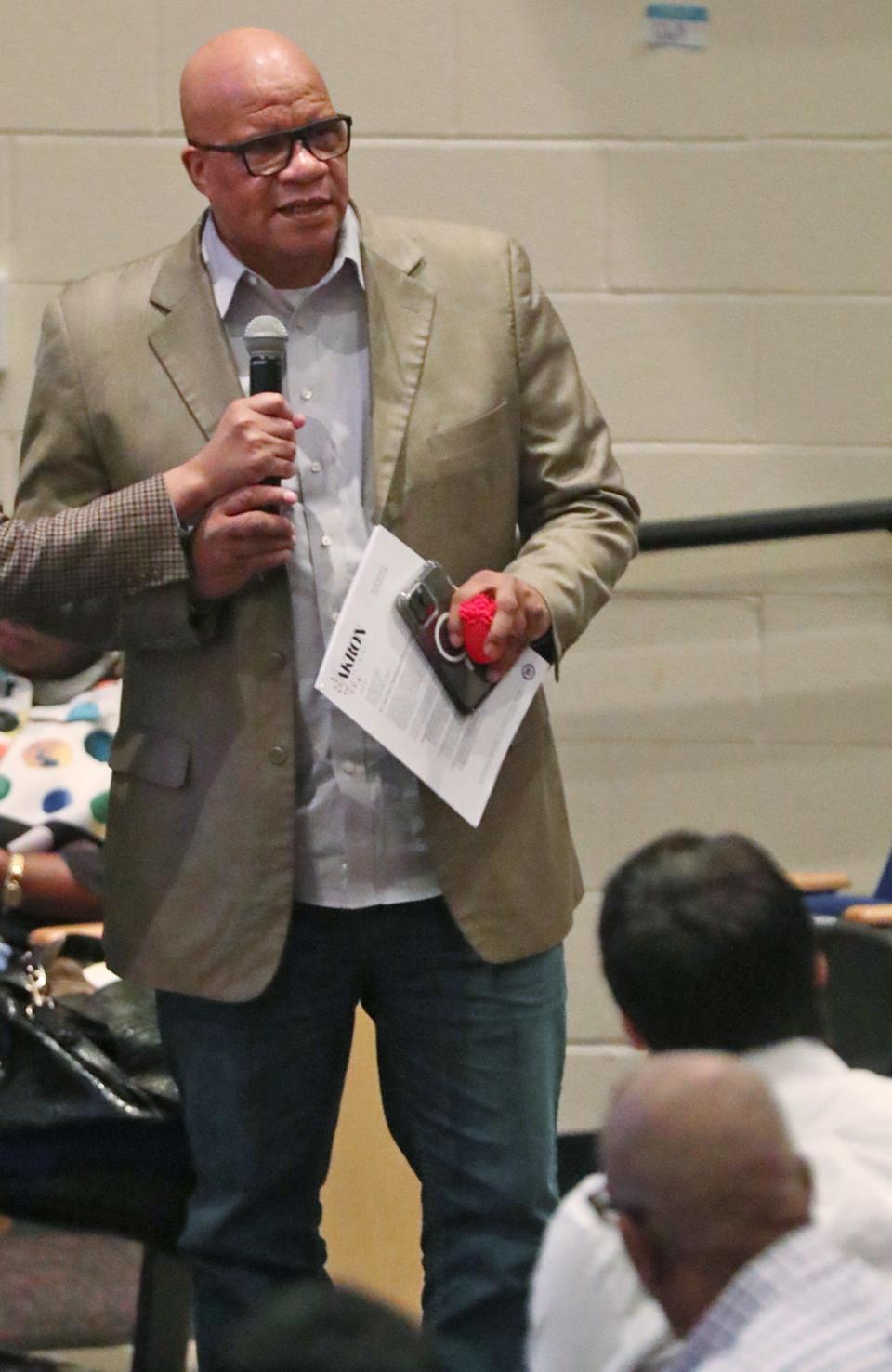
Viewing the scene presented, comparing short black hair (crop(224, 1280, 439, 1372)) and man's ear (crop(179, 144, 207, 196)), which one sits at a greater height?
man's ear (crop(179, 144, 207, 196))

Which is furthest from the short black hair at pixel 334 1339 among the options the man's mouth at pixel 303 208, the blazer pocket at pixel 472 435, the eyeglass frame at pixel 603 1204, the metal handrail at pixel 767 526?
the metal handrail at pixel 767 526

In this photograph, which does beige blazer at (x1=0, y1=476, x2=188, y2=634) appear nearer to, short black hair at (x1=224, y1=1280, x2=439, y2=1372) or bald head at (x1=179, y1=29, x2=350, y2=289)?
bald head at (x1=179, y1=29, x2=350, y2=289)

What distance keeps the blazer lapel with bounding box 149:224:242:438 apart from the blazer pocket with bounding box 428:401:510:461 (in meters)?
0.20

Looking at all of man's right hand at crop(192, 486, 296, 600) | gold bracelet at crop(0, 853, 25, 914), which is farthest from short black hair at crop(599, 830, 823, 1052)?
gold bracelet at crop(0, 853, 25, 914)

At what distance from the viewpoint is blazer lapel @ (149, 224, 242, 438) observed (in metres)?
1.80

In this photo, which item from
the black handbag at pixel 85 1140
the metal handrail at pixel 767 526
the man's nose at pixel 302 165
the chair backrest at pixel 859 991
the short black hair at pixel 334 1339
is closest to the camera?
the short black hair at pixel 334 1339

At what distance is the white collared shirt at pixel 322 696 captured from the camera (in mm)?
1783

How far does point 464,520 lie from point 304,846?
35 cm

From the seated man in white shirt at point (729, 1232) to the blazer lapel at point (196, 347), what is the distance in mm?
892

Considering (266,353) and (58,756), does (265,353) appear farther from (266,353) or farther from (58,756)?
(58,756)

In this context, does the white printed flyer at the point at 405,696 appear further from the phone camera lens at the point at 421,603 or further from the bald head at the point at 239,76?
the bald head at the point at 239,76

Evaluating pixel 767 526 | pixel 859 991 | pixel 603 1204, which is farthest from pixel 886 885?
pixel 603 1204

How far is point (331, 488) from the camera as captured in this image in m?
1.81

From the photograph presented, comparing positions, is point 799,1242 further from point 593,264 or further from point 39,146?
point 39,146
